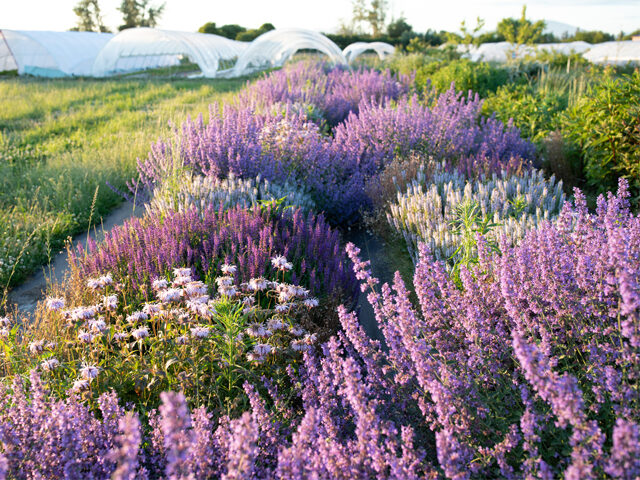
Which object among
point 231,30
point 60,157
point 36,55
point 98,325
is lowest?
point 60,157

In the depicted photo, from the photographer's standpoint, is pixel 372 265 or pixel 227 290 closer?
pixel 227 290

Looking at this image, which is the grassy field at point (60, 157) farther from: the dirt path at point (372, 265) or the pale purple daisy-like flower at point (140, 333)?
the dirt path at point (372, 265)

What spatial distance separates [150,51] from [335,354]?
28217 millimetres

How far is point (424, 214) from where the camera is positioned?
4168 mm

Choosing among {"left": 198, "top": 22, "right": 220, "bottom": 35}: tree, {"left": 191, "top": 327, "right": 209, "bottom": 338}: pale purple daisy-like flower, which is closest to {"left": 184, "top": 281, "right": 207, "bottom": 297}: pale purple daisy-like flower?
{"left": 191, "top": 327, "right": 209, "bottom": 338}: pale purple daisy-like flower

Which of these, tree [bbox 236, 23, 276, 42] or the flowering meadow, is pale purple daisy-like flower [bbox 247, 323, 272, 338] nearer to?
the flowering meadow

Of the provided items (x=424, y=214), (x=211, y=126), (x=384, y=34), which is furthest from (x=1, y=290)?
(x=384, y=34)

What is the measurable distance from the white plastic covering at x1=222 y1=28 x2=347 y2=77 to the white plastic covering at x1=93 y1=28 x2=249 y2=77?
1.18 metres

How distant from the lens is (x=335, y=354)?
1947 millimetres

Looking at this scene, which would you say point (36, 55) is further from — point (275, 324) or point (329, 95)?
point (275, 324)

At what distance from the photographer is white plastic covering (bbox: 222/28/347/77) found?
2170 cm

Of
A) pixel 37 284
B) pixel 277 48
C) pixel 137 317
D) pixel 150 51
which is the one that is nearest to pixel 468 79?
pixel 37 284

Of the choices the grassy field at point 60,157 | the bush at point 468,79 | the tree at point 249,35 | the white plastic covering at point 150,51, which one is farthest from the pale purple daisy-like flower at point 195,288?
the tree at point 249,35

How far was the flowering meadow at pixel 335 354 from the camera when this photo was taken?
5.11 ft
